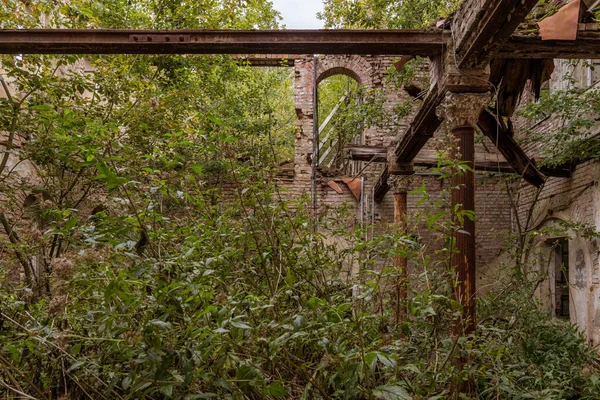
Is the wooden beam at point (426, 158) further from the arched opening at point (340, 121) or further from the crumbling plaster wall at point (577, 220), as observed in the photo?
the crumbling plaster wall at point (577, 220)

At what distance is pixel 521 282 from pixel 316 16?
872cm

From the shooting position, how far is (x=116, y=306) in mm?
2113

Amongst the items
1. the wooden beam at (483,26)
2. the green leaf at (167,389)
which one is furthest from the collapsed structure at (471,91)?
the green leaf at (167,389)

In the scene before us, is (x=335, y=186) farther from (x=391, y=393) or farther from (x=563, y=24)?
(x=391, y=393)

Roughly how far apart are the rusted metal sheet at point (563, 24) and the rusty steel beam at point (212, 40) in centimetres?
97

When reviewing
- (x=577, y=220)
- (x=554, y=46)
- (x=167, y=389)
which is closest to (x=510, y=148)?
(x=577, y=220)

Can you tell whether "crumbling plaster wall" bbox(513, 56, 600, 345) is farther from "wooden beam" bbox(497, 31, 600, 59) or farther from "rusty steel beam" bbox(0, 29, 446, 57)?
"rusty steel beam" bbox(0, 29, 446, 57)

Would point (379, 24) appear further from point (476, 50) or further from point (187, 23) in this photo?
point (476, 50)

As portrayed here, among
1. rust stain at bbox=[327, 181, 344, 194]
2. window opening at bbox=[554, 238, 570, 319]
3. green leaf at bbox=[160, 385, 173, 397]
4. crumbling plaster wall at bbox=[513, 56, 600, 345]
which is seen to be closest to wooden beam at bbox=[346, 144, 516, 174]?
crumbling plaster wall at bbox=[513, 56, 600, 345]

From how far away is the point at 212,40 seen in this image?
4.86m

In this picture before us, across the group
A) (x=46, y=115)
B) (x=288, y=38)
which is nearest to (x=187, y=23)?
(x=288, y=38)

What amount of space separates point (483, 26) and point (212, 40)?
267 cm

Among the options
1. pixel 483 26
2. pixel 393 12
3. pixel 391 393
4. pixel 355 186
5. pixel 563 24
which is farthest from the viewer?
pixel 355 186

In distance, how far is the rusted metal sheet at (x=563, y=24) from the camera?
4.27 meters
